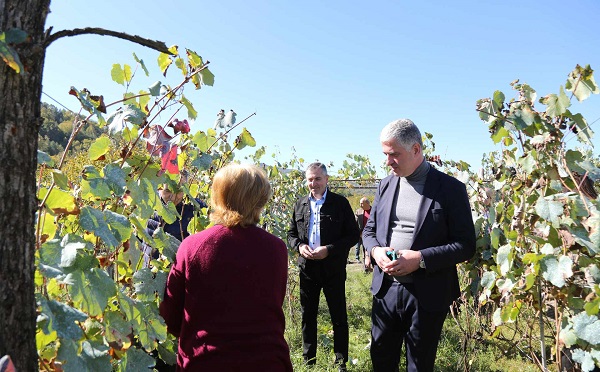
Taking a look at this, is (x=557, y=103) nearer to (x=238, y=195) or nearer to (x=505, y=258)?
(x=505, y=258)

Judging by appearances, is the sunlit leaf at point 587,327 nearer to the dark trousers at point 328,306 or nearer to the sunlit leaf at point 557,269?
→ the sunlit leaf at point 557,269

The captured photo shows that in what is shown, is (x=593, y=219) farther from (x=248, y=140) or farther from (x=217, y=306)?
(x=248, y=140)

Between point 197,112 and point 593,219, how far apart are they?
1.38 m

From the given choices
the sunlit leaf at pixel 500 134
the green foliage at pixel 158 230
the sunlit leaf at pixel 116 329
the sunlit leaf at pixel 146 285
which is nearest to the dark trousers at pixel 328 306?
the green foliage at pixel 158 230

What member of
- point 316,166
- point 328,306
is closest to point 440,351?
point 328,306

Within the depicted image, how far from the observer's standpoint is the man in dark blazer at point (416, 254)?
2.20 m

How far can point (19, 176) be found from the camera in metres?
0.80

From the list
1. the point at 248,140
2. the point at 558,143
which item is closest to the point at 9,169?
the point at 248,140

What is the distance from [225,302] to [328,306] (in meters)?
2.36

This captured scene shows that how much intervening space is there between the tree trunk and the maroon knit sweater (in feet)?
2.22

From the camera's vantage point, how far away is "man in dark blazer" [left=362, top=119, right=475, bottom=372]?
220cm

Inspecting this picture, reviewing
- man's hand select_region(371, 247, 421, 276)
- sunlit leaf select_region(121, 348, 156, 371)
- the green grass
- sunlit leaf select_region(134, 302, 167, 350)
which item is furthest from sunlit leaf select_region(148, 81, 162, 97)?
the green grass

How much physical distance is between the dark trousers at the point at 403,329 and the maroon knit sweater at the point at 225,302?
0.92 meters

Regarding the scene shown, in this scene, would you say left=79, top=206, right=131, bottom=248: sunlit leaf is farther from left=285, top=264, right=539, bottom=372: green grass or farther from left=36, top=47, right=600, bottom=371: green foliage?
left=285, top=264, right=539, bottom=372: green grass
